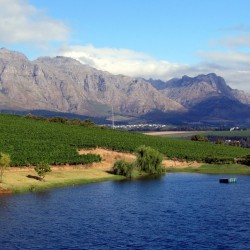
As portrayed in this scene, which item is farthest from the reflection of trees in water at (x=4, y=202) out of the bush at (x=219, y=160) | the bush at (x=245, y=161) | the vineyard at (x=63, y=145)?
→ the bush at (x=245, y=161)

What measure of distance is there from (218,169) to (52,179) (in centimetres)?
6587

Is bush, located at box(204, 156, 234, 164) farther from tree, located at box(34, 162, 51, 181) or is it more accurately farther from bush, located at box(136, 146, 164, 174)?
tree, located at box(34, 162, 51, 181)

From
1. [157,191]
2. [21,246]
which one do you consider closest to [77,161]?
[157,191]

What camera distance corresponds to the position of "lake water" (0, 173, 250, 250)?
6844cm

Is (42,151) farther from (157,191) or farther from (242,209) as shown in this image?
(242,209)

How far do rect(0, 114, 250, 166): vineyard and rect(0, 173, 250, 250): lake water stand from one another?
83.8ft

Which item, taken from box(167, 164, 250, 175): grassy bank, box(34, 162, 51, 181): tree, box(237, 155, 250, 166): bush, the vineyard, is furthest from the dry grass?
box(237, 155, 250, 166): bush

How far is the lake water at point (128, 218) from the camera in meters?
68.4

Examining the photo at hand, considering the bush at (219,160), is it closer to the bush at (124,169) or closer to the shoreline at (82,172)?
the shoreline at (82,172)

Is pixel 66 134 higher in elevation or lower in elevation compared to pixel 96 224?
higher

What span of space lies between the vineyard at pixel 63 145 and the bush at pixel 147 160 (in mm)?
15220

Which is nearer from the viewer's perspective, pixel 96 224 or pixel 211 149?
pixel 96 224

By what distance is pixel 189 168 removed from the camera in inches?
6555

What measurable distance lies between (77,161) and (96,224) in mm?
67174
